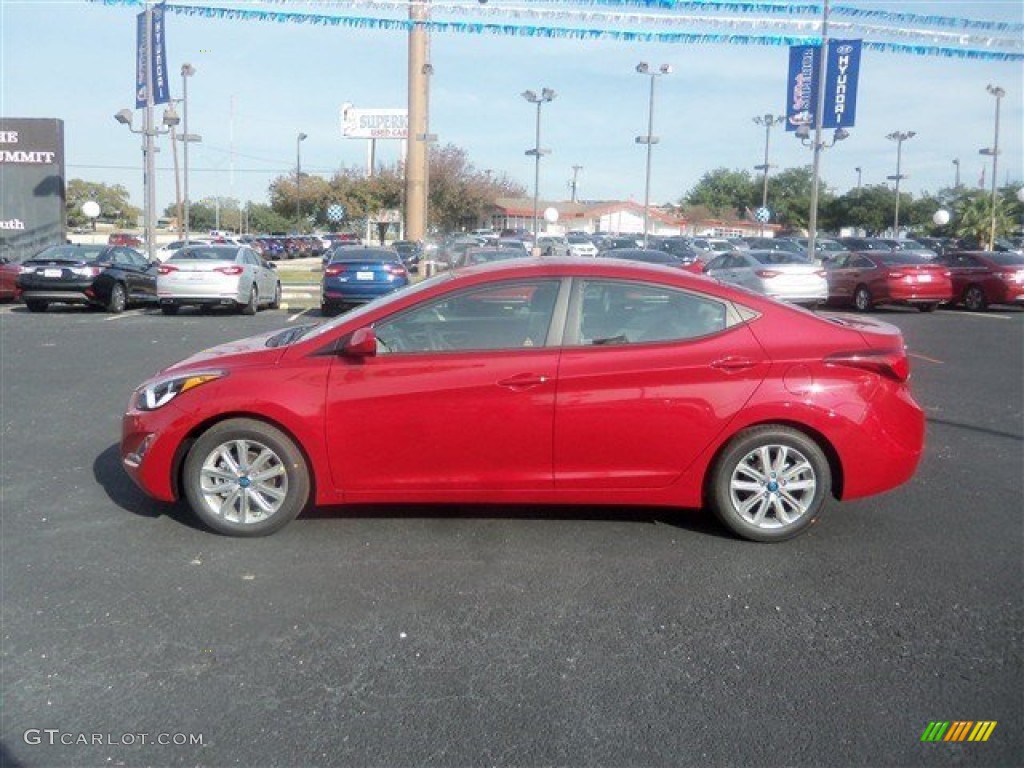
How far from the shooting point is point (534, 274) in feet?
17.7

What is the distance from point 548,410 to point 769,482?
1279 millimetres

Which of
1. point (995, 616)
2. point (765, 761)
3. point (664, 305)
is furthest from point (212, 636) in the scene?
point (995, 616)

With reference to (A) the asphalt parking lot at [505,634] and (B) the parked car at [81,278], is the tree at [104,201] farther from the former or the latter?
(A) the asphalt parking lot at [505,634]

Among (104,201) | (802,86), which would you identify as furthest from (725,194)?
(802,86)

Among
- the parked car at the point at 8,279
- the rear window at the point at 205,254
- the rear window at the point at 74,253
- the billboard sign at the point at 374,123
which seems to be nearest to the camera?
the rear window at the point at 205,254

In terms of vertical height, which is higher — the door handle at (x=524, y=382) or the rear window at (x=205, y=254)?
the rear window at (x=205, y=254)

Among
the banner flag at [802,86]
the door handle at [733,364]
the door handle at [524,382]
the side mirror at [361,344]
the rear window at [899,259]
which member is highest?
the banner flag at [802,86]

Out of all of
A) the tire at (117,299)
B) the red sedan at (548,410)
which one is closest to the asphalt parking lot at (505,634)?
the red sedan at (548,410)

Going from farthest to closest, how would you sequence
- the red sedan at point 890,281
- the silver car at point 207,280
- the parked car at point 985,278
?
the parked car at point 985,278 < the red sedan at point 890,281 < the silver car at point 207,280

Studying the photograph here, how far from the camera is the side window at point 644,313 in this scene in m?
5.34

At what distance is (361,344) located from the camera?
17.0ft

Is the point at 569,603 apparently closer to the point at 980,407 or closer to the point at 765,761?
the point at 765,761

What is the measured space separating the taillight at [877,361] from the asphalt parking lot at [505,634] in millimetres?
951

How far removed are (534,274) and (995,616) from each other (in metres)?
2.86
